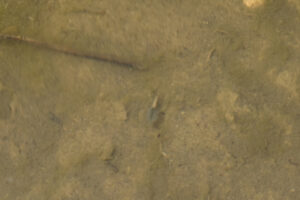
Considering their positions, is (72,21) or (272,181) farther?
(72,21)

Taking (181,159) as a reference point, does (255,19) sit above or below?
above

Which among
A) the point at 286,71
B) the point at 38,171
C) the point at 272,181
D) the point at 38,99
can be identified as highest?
the point at 286,71

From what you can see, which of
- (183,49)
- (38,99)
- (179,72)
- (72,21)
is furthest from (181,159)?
(72,21)

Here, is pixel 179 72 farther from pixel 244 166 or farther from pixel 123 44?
pixel 244 166

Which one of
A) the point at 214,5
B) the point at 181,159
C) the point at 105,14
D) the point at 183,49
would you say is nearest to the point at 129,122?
the point at 181,159

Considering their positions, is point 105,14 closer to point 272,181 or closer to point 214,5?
point 214,5

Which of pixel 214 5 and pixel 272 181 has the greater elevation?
pixel 214 5

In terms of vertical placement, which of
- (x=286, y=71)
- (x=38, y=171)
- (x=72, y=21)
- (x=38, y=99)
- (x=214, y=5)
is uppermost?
(x=214, y=5)

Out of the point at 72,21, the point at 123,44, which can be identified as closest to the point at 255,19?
the point at 123,44
